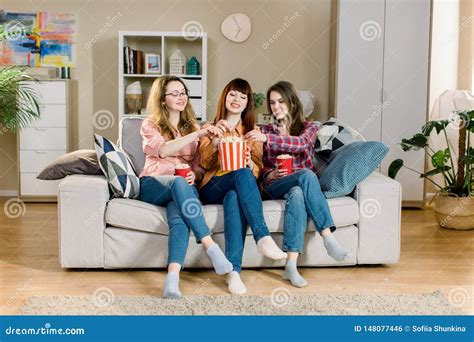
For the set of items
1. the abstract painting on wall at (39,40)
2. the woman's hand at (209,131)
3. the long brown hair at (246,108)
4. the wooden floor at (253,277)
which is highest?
the abstract painting on wall at (39,40)

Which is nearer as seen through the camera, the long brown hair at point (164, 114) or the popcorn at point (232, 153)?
the popcorn at point (232, 153)

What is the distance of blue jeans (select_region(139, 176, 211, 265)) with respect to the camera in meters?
3.21

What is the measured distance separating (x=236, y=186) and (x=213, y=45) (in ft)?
9.91

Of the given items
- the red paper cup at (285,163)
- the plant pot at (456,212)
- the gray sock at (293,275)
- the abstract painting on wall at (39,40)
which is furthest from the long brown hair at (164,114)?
the abstract painting on wall at (39,40)

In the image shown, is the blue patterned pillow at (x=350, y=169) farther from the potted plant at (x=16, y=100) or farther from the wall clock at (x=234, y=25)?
the wall clock at (x=234, y=25)

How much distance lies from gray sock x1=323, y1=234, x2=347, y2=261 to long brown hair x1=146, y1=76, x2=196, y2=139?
0.90 m

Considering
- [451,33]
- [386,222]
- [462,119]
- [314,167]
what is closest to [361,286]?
[386,222]

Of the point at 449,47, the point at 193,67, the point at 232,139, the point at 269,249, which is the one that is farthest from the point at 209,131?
the point at 449,47

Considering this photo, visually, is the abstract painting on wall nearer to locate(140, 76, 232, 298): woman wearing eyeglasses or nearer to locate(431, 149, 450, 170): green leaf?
locate(140, 76, 232, 298): woman wearing eyeglasses

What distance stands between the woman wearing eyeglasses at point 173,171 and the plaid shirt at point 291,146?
1.11 feet

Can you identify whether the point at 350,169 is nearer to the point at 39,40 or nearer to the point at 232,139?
the point at 232,139

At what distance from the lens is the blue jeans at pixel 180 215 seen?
3213 millimetres

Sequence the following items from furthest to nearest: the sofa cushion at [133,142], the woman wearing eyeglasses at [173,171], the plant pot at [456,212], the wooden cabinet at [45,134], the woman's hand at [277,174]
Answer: the wooden cabinet at [45,134] → the plant pot at [456,212] → the sofa cushion at [133,142] → the woman's hand at [277,174] → the woman wearing eyeglasses at [173,171]

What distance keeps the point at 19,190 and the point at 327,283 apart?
11.2 ft
